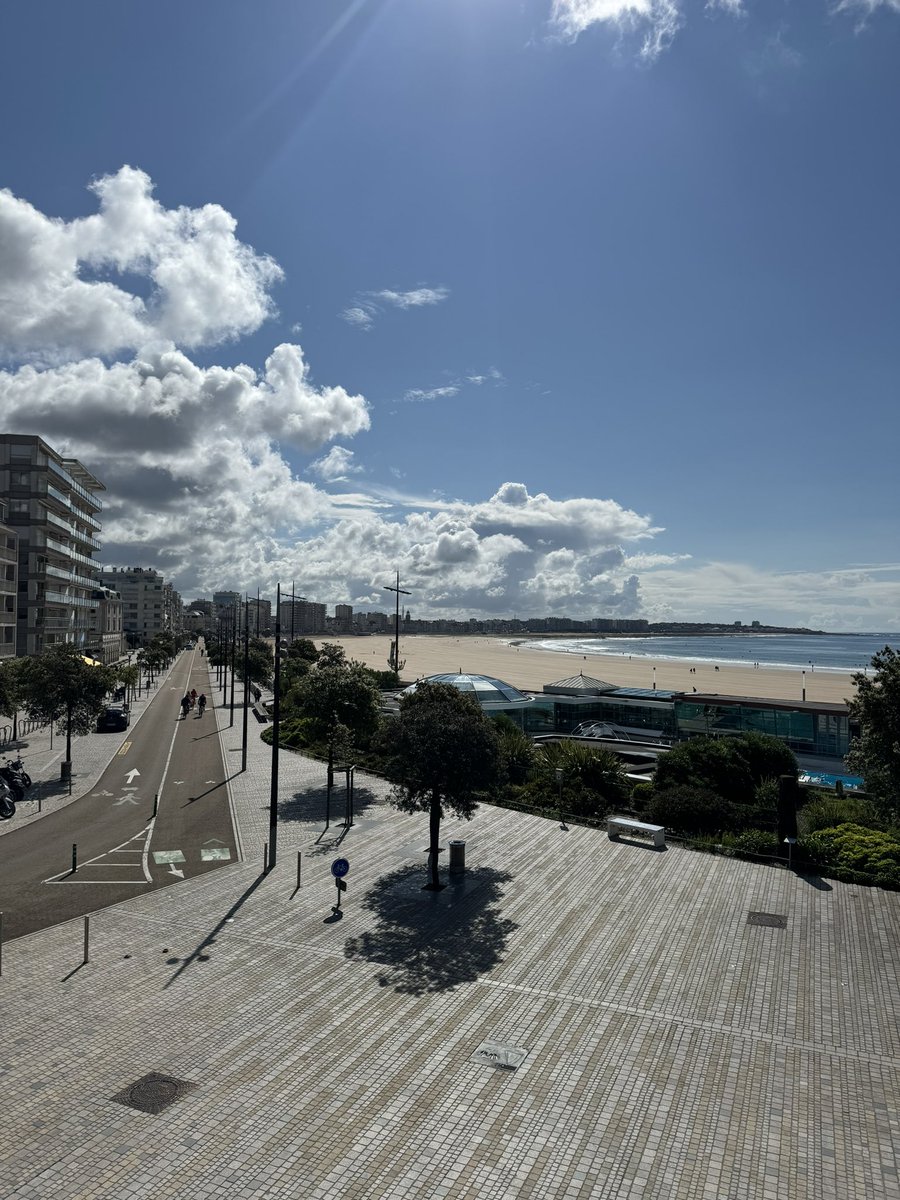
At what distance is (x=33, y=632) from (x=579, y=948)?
59.5 metres

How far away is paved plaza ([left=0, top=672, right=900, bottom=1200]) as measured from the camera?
8781mm

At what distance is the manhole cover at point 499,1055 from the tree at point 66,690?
26.0 metres

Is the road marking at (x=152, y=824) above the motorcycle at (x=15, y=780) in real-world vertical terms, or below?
Result: below

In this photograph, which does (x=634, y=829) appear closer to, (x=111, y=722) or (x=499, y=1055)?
(x=499, y=1055)

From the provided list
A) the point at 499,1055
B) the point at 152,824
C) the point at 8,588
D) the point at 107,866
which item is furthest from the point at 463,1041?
the point at 8,588

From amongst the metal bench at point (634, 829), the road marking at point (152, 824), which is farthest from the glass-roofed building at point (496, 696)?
the metal bench at point (634, 829)

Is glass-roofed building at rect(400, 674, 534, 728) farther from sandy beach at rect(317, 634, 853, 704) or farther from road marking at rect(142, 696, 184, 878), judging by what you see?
sandy beach at rect(317, 634, 853, 704)

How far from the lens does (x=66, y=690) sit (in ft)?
102

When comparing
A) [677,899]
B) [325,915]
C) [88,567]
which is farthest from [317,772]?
[88,567]

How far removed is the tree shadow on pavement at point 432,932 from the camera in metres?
13.9

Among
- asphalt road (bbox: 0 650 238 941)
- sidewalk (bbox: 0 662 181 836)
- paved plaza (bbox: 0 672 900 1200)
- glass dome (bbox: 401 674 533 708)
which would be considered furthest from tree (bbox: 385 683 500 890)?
glass dome (bbox: 401 674 533 708)

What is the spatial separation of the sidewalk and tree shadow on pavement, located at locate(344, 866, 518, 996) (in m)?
14.4

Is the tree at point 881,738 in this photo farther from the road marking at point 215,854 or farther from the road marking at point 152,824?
the road marking at point 152,824

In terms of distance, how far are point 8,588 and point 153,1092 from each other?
170ft
